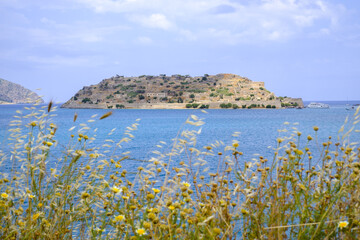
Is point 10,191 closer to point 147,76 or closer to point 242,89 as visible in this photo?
point 242,89

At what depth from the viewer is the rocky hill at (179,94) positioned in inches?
4735

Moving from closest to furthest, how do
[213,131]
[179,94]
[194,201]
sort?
[194,201]
[213,131]
[179,94]

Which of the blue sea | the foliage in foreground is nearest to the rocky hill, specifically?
the blue sea

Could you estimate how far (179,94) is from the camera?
13188cm

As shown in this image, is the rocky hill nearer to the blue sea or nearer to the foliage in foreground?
the blue sea

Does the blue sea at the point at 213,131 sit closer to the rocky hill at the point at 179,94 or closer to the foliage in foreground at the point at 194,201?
the foliage in foreground at the point at 194,201

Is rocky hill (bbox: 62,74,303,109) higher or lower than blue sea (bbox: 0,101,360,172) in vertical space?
higher

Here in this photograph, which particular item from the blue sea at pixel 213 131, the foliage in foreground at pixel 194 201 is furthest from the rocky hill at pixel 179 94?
the foliage in foreground at pixel 194 201

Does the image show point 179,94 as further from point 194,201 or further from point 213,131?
point 194,201

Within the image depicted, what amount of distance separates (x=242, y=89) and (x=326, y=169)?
5130 inches

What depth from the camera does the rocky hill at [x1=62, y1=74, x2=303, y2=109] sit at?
12026cm

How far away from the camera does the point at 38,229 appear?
10.7 ft

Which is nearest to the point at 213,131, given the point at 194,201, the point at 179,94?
the point at 194,201

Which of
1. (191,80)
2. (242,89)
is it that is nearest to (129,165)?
(242,89)
